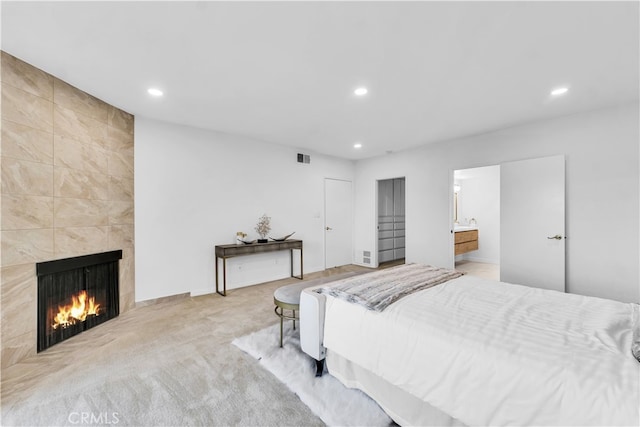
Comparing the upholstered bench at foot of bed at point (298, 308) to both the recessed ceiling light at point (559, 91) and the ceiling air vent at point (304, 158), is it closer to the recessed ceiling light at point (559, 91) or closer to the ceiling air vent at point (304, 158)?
the recessed ceiling light at point (559, 91)

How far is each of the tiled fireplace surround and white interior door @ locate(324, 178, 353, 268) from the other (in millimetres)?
3531

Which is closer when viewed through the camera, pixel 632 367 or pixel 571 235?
pixel 632 367

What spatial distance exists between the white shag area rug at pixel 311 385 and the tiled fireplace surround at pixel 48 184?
1.82 metres

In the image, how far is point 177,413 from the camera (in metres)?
1.66

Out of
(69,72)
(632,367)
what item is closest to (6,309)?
(69,72)

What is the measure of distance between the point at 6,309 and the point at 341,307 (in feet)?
8.78

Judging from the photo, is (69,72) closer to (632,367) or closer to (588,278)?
(632,367)

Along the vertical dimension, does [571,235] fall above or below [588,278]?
above

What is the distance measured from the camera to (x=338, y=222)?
598 cm

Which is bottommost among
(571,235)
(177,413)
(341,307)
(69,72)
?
(177,413)

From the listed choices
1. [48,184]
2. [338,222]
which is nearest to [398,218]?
[338,222]

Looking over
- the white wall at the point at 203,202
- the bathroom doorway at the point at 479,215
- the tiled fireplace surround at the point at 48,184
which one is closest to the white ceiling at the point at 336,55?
the tiled fireplace surround at the point at 48,184

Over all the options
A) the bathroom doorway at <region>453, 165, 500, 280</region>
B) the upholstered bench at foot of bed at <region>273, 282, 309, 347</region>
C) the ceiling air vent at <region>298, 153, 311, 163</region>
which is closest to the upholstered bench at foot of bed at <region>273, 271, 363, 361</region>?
the upholstered bench at foot of bed at <region>273, 282, 309, 347</region>

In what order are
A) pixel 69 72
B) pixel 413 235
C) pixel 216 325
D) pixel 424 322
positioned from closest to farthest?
pixel 424 322
pixel 69 72
pixel 216 325
pixel 413 235
